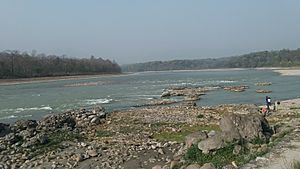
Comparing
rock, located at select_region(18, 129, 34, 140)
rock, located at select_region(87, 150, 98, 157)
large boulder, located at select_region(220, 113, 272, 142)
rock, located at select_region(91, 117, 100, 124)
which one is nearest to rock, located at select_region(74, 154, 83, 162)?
rock, located at select_region(87, 150, 98, 157)

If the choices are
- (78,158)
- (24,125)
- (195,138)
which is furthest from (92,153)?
(24,125)

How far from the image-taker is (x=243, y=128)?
15.7 m

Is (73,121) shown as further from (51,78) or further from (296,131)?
(51,78)

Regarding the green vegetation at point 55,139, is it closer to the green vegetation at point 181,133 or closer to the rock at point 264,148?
the green vegetation at point 181,133

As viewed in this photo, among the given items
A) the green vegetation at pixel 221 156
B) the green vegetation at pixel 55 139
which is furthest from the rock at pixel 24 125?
the green vegetation at pixel 221 156

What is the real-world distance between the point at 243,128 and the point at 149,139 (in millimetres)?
7282

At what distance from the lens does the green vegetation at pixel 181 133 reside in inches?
862

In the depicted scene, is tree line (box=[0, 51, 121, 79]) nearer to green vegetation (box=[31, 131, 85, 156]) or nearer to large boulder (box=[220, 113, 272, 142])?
green vegetation (box=[31, 131, 85, 156])

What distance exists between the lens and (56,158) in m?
19.1

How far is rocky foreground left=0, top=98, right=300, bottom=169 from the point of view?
567 inches

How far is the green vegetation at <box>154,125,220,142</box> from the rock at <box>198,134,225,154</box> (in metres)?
6.07

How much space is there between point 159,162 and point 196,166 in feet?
15.4

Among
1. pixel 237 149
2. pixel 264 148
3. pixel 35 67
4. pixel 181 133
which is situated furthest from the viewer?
pixel 35 67

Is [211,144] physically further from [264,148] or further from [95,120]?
[95,120]
